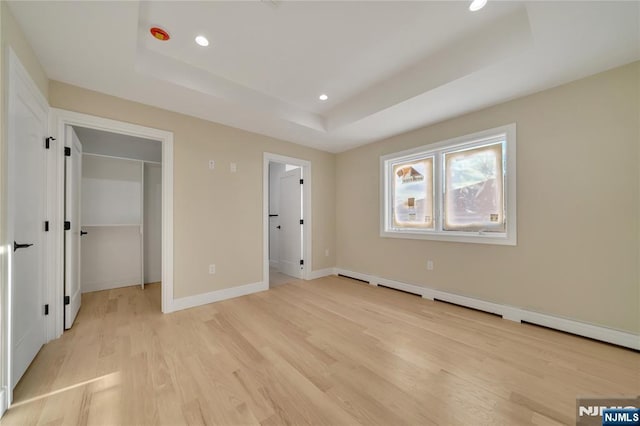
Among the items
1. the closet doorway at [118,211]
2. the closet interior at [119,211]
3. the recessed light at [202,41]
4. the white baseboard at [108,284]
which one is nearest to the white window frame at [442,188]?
the recessed light at [202,41]

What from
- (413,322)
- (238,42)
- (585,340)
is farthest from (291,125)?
(585,340)

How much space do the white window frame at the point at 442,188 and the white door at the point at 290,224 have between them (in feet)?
5.26

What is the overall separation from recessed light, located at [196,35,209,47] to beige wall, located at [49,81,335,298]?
1.17 m

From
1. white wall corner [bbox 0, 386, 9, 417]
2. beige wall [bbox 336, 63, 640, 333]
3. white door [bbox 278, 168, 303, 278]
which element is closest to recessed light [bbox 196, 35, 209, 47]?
white door [bbox 278, 168, 303, 278]

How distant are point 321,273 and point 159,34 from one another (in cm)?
405

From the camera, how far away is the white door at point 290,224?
465cm

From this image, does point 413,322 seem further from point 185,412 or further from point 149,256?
point 149,256

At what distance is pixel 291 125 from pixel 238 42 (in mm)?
1333

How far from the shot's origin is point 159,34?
202 centimetres

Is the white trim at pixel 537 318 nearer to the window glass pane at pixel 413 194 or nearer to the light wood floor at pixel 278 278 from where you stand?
the window glass pane at pixel 413 194

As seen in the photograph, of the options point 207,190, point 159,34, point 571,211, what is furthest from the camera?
point 207,190

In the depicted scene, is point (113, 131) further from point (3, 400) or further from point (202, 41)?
point (3, 400)

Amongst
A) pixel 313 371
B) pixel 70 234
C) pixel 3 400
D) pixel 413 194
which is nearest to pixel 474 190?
pixel 413 194

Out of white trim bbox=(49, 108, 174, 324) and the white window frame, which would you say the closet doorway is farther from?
the white window frame
